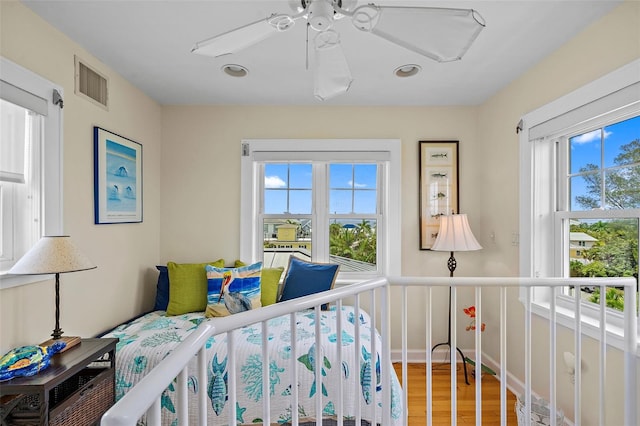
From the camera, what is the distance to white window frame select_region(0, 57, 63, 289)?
6.03 feet

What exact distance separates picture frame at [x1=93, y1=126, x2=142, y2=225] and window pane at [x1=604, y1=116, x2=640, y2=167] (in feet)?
10.7

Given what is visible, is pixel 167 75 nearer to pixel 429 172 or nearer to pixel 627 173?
pixel 429 172

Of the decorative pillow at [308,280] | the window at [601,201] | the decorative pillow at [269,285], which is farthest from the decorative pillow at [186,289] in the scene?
the window at [601,201]

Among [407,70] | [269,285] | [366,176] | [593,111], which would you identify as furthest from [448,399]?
[407,70]

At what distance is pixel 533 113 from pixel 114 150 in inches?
122

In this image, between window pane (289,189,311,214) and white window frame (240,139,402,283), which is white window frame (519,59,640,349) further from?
window pane (289,189,311,214)

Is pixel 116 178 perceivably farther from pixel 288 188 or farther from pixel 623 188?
pixel 623 188

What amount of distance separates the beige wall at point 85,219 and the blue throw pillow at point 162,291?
166 mm

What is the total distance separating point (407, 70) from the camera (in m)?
2.57

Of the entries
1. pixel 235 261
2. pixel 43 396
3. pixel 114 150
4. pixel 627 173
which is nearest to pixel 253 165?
pixel 235 261

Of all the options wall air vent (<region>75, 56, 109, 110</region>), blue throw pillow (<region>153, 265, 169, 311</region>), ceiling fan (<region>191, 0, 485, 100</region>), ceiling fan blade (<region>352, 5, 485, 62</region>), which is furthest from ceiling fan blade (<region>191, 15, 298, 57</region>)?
blue throw pillow (<region>153, 265, 169, 311</region>)

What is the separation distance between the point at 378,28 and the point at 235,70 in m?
1.68

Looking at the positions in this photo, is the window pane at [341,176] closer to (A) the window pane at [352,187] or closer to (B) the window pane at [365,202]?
(A) the window pane at [352,187]

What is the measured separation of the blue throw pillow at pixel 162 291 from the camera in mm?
2922
